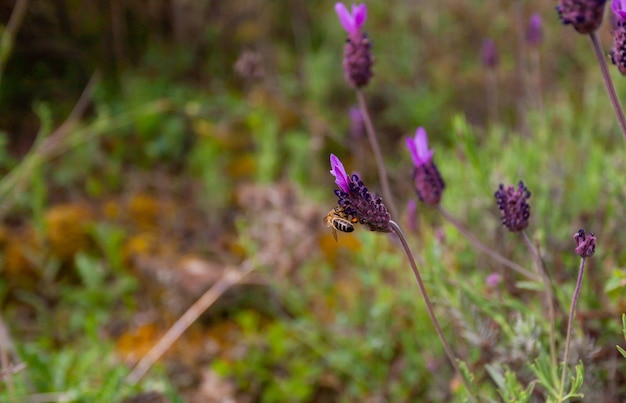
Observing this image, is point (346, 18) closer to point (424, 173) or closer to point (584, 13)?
point (424, 173)

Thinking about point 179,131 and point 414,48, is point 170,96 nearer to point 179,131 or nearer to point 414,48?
point 179,131

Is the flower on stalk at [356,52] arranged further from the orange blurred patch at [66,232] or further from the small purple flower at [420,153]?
the orange blurred patch at [66,232]

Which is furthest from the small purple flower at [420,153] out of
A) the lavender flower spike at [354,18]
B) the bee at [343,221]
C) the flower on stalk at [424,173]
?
the bee at [343,221]

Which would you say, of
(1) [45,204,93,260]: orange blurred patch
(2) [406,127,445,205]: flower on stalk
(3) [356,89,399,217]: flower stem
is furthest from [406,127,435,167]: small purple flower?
(1) [45,204,93,260]: orange blurred patch

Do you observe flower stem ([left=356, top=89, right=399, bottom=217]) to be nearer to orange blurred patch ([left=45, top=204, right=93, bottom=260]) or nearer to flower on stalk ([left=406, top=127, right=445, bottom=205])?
flower on stalk ([left=406, top=127, right=445, bottom=205])

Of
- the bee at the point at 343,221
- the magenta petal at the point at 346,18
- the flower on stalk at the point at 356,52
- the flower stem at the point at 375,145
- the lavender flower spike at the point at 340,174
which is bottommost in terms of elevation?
the bee at the point at 343,221

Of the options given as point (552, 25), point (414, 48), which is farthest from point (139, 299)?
point (552, 25)
